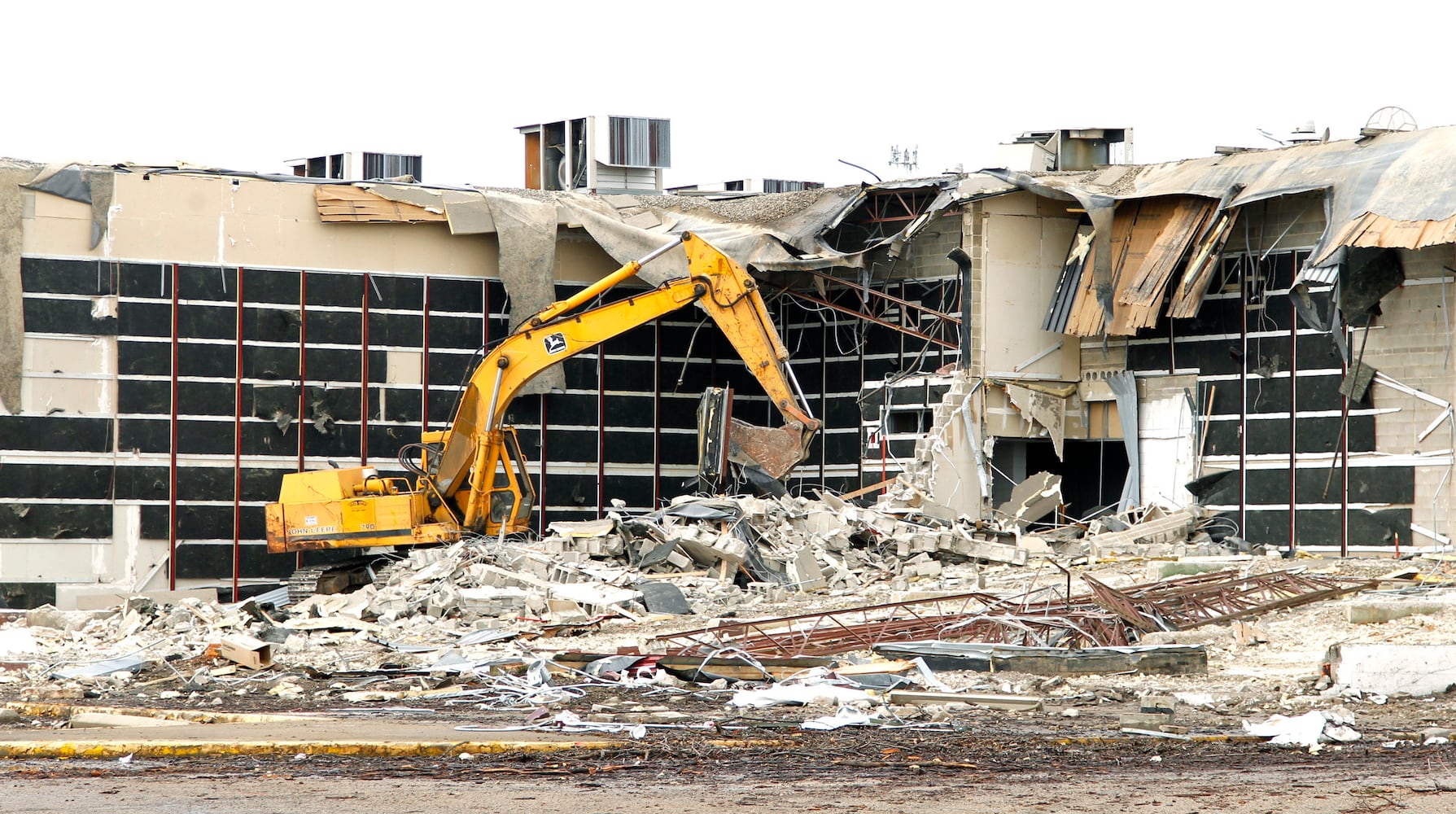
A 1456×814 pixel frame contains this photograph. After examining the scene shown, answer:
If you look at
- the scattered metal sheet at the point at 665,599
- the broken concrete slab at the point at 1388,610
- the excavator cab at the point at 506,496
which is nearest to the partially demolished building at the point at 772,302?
the excavator cab at the point at 506,496

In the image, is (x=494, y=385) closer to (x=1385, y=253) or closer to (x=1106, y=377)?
(x=1106, y=377)

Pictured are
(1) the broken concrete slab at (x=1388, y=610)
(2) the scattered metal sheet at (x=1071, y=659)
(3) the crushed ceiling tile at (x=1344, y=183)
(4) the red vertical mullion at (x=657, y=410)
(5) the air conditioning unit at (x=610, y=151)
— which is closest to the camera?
(2) the scattered metal sheet at (x=1071, y=659)

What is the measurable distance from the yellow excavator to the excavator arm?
10 mm

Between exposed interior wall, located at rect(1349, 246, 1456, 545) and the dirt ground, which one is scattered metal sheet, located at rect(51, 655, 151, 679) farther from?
exposed interior wall, located at rect(1349, 246, 1456, 545)

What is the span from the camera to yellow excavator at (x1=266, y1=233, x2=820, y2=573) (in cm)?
2161

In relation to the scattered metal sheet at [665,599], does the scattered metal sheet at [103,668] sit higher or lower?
lower

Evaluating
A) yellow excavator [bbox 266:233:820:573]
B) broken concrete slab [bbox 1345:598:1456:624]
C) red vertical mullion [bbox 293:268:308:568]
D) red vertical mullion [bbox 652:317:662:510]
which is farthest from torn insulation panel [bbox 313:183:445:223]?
broken concrete slab [bbox 1345:598:1456:624]

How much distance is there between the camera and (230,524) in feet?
79.9

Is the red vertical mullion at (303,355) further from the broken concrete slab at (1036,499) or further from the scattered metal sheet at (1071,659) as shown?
the scattered metal sheet at (1071,659)

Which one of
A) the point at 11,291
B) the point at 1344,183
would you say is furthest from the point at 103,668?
the point at 1344,183

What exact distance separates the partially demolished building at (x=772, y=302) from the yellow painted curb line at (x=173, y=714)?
10.9 metres

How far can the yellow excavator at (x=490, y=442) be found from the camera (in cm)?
2161

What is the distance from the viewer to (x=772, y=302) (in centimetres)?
2706

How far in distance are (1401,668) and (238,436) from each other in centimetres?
1674
